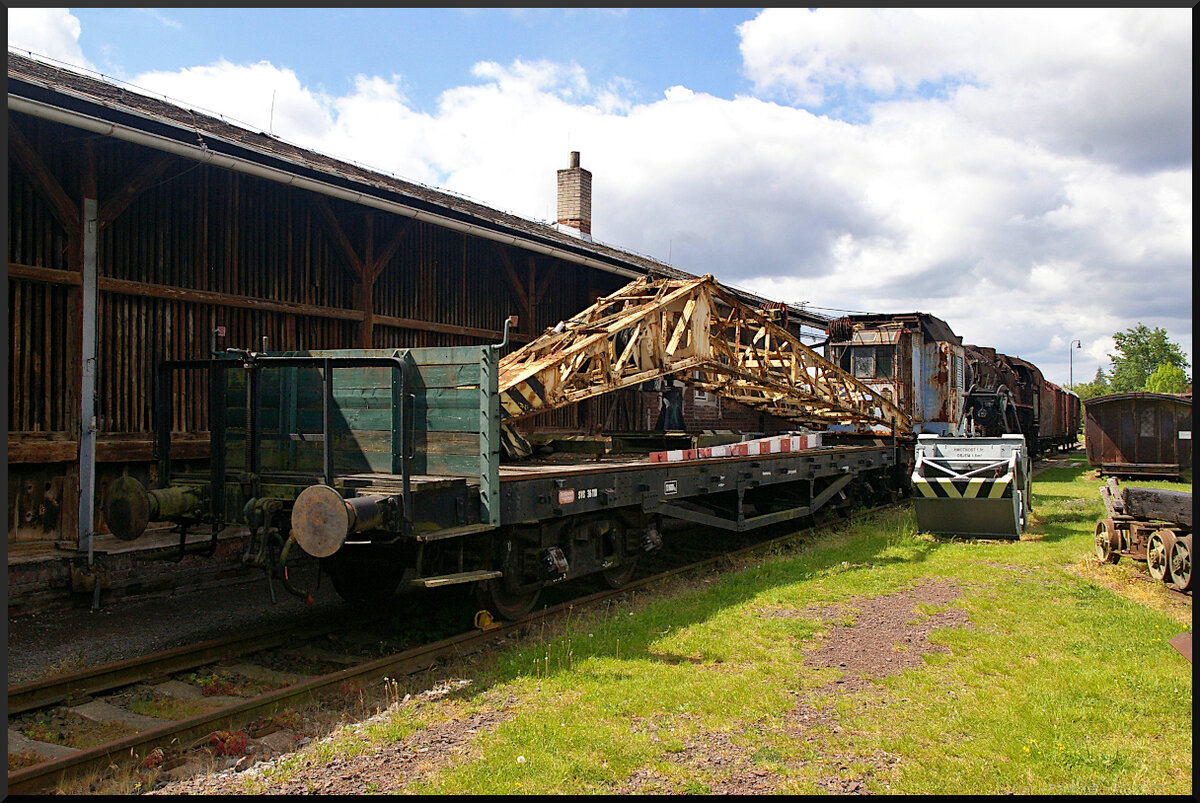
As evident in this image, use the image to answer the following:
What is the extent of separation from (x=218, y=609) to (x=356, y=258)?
5.00 m

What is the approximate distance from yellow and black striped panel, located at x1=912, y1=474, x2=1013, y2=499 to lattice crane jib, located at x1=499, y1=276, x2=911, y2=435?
210 centimetres

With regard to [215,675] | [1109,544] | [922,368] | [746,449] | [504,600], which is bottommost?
[215,675]

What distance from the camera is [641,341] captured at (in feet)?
28.0

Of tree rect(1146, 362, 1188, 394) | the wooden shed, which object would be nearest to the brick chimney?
the wooden shed

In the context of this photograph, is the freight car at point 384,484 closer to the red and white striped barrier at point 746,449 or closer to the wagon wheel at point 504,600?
the wagon wheel at point 504,600

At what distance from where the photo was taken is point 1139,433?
19.6 metres

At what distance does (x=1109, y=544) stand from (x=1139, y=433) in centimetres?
1373

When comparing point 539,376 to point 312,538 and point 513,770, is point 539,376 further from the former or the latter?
point 513,770

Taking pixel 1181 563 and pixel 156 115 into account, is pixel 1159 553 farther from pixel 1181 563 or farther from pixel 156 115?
pixel 156 115

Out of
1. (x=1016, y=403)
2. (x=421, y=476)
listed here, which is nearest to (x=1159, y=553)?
(x=421, y=476)

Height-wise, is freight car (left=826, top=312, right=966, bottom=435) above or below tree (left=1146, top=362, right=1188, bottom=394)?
below

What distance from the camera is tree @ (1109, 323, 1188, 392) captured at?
2694 inches

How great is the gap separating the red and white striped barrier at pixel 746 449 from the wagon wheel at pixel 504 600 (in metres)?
2.03

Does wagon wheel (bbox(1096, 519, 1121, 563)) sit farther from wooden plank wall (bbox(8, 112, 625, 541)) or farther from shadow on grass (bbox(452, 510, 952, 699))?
wooden plank wall (bbox(8, 112, 625, 541))
